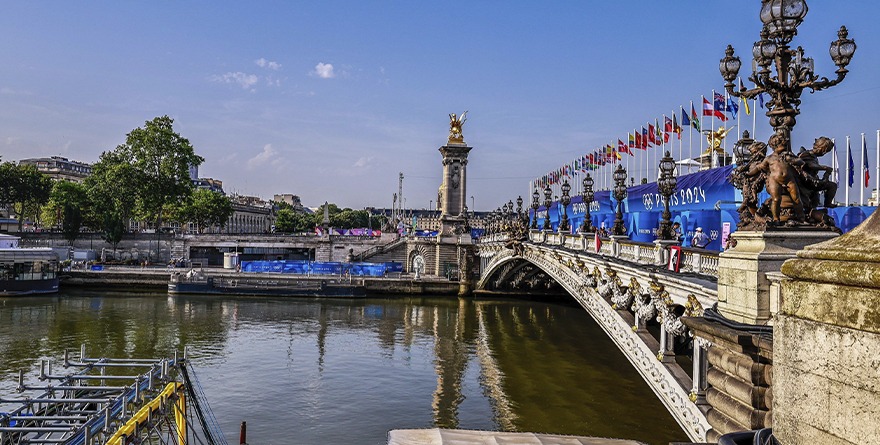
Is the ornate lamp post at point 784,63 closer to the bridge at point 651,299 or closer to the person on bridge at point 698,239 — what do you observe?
the bridge at point 651,299

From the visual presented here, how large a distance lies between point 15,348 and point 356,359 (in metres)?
16.3

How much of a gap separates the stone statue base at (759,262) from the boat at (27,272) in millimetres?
57320

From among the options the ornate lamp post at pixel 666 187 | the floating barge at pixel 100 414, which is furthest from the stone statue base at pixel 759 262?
the floating barge at pixel 100 414

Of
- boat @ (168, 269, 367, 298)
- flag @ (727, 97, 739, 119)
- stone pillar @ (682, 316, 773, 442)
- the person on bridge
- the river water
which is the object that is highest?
flag @ (727, 97, 739, 119)

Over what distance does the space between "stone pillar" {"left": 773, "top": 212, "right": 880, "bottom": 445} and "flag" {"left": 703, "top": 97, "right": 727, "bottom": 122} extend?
28.8 m

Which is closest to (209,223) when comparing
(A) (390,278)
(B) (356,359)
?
(A) (390,278)

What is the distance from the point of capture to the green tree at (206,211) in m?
105

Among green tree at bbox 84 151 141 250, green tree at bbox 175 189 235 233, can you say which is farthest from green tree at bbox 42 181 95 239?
green tree at bbox 175 189 235 233

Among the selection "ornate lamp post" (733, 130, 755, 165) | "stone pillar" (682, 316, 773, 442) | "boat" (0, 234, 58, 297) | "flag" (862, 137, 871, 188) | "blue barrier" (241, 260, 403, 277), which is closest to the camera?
"stone pillar" (682, 316, 773, 442)

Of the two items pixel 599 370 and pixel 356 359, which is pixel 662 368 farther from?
pixel 356 359

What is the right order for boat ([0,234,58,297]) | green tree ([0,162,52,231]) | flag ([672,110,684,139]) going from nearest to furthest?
flag ([672,110,684,139])
boat ([0,234,58,297])
green tree ([0,162,52,231])

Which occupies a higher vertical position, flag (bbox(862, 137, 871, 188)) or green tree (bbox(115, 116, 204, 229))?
green tree (bbox(115, 116, 204, 229))

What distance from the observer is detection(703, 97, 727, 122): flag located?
101 ft

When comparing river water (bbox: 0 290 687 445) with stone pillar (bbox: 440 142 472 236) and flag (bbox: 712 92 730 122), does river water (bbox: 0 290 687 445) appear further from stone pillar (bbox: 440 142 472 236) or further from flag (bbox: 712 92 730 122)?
stone pillar (bbox: 440 142 472 236)
